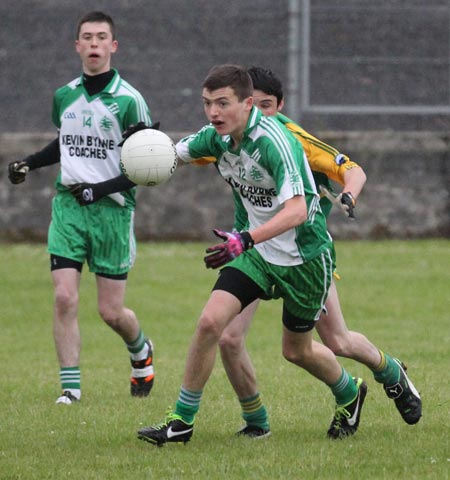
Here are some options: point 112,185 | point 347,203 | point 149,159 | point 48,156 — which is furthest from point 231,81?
point 48,156

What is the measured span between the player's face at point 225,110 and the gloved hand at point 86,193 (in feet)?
6.59

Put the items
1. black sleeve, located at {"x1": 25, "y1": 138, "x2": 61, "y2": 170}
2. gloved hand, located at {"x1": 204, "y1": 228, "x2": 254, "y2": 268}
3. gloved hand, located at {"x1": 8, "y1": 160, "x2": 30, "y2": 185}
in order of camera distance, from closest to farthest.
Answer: gloved hand, located at {"x1": 204, "y1": 228, "x2": 254, "y2": 268}
gloved hand, located at {"x1": 8, "y1": 160, "x2": 30, "y2": 185}
black sleeve, located at {"x1": 25, "y1": 138, "x2": 61, "y2": 170}

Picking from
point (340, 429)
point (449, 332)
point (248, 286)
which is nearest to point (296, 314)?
point (248, 286)

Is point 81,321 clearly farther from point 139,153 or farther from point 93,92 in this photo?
point 139,153

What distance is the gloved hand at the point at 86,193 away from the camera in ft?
26.7

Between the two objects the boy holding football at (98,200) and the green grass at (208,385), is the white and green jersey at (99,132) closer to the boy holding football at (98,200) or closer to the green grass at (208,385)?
the boy holding football at (98,200)

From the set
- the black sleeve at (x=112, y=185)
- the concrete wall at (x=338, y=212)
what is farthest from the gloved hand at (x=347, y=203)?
the concrete wall at (x=338, y=212)

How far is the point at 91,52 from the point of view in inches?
339

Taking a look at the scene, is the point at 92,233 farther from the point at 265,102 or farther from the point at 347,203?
the point at 347,203

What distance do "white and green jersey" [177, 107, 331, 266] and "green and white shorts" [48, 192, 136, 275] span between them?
1998 millimetres

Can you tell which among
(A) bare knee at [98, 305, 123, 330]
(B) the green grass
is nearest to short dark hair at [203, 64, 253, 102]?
(B) the green grass

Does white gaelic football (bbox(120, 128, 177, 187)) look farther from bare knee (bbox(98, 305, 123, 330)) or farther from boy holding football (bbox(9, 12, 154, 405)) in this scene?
bare knee (bbox(98, 305, 123, 330))

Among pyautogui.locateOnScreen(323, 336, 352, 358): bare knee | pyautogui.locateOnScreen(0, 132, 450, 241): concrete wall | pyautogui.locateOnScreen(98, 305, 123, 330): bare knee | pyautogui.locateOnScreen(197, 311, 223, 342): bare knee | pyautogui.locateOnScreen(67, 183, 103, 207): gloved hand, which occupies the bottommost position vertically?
pyautogui.locateOnScreen(0, 132, 450, 241): concrete wall

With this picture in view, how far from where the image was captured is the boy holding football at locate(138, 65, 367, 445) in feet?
20.6
